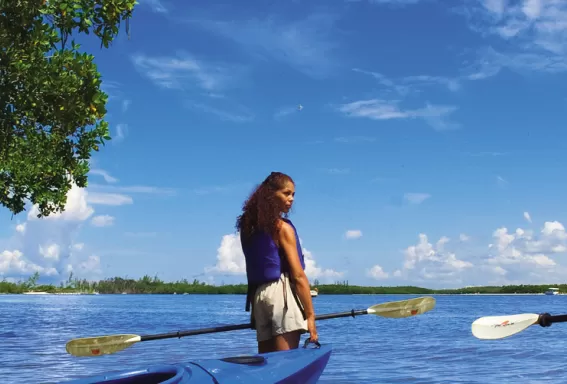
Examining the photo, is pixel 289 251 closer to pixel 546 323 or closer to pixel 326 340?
pixel 546 323

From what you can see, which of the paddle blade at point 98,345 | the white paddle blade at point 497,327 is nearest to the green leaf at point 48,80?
the paddle blade at point 98,345

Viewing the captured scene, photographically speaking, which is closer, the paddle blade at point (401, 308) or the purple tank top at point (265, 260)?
the purple tank top at point (265, 260)

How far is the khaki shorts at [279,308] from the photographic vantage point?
16.5 feet

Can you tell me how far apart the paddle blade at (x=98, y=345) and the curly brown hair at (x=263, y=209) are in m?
2.49

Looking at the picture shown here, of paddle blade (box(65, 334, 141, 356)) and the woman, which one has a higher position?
the woman

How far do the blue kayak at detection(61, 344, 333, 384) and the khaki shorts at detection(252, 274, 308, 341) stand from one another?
23cm

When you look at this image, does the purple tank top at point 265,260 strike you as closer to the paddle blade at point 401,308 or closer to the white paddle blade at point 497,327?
the white paddle blade at point 497,327

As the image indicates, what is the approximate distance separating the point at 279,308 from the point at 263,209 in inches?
31.0

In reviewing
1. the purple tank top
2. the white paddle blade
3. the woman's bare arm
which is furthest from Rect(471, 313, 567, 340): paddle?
the purple tank top

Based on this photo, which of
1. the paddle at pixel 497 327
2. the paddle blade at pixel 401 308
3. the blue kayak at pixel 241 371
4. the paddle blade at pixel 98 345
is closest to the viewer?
the blue kayak at pixel 241 371

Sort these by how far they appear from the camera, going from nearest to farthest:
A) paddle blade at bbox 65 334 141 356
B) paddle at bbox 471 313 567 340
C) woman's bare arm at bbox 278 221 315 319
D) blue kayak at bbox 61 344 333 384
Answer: blue kayak at bbox 61 344 333 384, woman's bare arm at bbox 278 221 315 319, paddle at bbox 471 313 567 340, paddle blade at bbox 65 334 141 356

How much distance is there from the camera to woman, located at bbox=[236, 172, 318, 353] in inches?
198

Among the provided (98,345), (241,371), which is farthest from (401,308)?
(98,345)

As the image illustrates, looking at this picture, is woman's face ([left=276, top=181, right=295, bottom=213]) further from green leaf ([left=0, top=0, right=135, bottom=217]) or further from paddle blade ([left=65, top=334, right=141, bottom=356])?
green leaf ([left=0, top=0, right=135, bottom=217])
